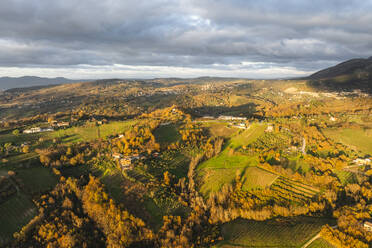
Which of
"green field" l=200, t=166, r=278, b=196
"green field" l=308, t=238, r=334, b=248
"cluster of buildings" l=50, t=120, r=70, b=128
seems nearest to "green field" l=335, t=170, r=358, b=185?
"green field" l=200, t=166, r=278, b=196

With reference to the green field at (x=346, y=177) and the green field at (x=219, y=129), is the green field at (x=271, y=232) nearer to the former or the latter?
the green field at (x=346, y=177)

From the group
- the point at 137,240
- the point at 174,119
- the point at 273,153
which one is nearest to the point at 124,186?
the point at 137,240

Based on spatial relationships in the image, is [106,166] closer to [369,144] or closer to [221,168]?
[221,168]

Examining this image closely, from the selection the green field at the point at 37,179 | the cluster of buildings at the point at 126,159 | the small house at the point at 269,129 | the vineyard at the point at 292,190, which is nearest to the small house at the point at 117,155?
the cluster of buildings at the point at 126,159

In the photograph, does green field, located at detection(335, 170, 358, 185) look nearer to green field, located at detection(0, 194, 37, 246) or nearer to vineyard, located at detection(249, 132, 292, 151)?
vineyard, located at detection(249, 132, 292, 151)

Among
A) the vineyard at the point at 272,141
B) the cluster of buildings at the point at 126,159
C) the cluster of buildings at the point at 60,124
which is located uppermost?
the cluster of buildings at the point at 60,124

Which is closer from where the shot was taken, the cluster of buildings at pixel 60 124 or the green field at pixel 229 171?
the green field at pixel 229 171

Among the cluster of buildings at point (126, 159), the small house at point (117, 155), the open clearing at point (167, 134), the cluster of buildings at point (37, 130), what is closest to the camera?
the cluster of buildings at point (126, 159)
